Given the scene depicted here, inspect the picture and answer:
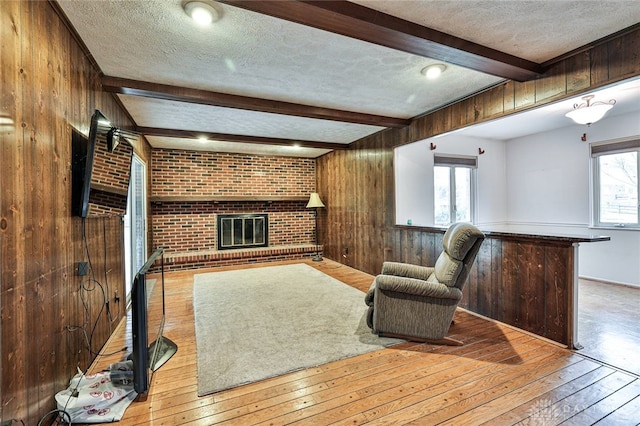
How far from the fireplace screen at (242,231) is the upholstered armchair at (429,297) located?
168 inches

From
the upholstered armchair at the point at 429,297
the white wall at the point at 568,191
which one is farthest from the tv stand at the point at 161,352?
the white wall at the point at 568,191

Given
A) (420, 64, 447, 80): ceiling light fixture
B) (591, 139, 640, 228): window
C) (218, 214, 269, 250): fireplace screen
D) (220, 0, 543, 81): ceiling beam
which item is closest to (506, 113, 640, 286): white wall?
(591, 139, 640, 228): window

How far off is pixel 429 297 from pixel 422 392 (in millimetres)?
767

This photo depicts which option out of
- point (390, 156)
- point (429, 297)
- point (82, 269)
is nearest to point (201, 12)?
point (82, 269)

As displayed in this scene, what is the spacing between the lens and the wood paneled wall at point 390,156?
85.7 inches

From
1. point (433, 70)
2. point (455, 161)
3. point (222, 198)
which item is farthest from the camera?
point (222, 198)

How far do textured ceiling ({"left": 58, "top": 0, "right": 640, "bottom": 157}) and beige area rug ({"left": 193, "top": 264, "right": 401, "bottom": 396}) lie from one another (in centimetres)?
242

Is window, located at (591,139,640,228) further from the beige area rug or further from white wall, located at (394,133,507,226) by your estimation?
the beige area rug

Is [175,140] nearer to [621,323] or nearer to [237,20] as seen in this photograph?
[237,20]

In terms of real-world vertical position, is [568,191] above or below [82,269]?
above

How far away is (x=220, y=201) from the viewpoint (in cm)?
604

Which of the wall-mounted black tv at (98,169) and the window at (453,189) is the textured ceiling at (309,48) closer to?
the wall-mounted black tv at (98,169)

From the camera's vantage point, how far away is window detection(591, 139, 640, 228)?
402 centimetres

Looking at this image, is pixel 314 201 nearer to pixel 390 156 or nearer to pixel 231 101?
pixel 390 156
